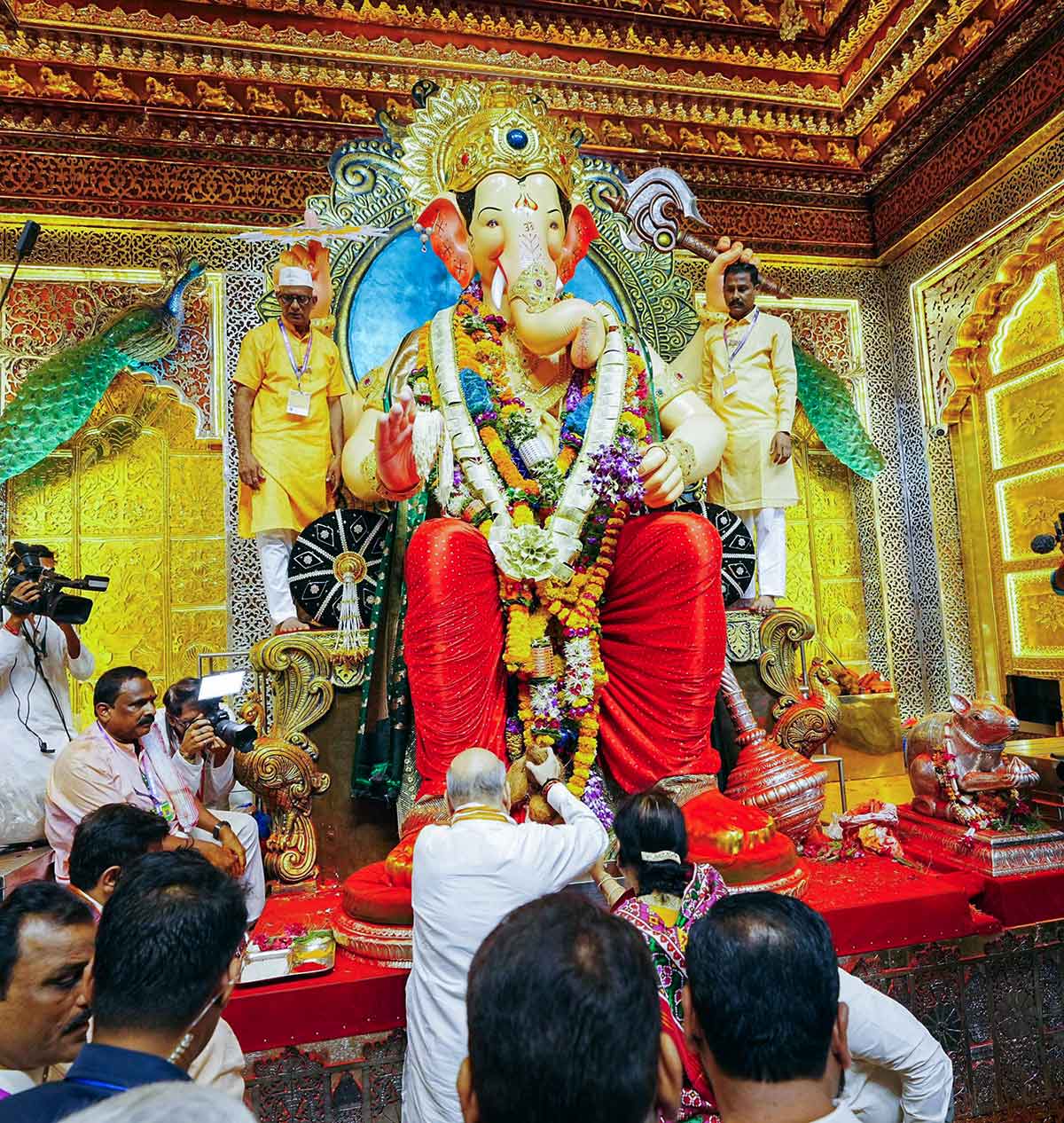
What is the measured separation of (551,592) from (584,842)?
4.15 ft

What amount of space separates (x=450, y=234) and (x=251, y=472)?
1.67m

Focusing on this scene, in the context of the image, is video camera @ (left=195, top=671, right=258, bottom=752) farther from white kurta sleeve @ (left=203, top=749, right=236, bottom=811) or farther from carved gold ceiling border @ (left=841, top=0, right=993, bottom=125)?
carved gold ceiling border @ (left=841, top=0, right=993, bottom=125)

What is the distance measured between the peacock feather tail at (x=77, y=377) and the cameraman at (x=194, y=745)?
2857 mm

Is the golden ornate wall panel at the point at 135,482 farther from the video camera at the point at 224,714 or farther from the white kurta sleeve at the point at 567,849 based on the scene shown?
the white kurta sleeve at the point at 567,849

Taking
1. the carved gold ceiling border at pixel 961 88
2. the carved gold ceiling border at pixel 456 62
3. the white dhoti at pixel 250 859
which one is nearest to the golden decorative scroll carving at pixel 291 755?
the white dhoti at pixel 250 859

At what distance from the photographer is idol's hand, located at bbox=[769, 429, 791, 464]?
5.41 m

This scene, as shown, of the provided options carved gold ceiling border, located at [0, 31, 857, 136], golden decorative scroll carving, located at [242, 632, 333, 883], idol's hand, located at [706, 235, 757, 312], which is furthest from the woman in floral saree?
carved gold ceiling border, located at [0, 31, 857, 136]

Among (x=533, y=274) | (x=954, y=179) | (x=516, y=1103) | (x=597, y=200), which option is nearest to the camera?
(x=516, y=1103)

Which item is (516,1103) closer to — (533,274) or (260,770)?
(260,770)

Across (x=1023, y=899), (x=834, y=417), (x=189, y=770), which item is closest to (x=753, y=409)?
(x=834, y=417)

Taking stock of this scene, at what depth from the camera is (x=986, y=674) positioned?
6.14 metres

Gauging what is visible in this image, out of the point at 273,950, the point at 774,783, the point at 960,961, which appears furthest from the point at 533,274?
the point at 960,961

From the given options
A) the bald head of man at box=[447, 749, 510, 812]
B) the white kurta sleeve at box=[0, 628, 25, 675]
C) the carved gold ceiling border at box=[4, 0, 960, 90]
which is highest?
the carved gold ceiling border at box=[4, 0, 960, 90]

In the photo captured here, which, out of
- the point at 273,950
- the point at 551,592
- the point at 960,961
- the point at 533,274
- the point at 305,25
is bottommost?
the point at 960,961
